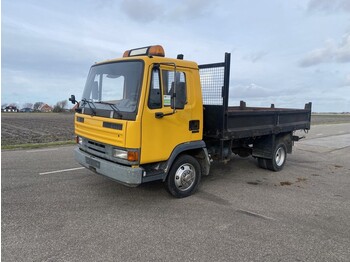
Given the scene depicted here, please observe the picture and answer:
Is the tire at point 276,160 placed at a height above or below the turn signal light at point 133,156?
below

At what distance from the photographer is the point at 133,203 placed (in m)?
4.86

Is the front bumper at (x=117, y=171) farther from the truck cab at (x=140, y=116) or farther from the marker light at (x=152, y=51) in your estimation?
the marker light at (x=152, y=51)

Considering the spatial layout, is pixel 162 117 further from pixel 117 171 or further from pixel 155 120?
pixel 117 171

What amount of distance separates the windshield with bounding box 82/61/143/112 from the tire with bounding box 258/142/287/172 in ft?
14.8

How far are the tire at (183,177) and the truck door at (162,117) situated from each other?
1.23 feet

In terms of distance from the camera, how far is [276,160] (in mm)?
7684

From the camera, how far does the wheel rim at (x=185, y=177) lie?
16.6 feet

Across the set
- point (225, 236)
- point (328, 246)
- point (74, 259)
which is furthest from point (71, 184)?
point (328, 246)

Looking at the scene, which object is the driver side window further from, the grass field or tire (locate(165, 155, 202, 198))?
the grass field

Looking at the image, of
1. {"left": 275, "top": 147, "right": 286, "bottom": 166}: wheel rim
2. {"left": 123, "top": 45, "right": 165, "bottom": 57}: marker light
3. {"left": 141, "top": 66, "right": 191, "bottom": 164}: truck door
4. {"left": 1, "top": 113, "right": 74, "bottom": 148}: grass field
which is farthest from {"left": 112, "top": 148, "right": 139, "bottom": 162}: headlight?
{"left": 1, "top": 113, "right": 74, "bottom": 148}: grass field

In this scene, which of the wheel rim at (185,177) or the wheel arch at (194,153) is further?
the wheel rim at (185,177)

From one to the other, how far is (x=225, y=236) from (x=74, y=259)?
75.0 inches

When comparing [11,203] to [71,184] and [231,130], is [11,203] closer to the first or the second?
[71,184]

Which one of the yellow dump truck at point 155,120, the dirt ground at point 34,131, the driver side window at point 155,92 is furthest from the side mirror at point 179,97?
the dirt ground at point 34,131
